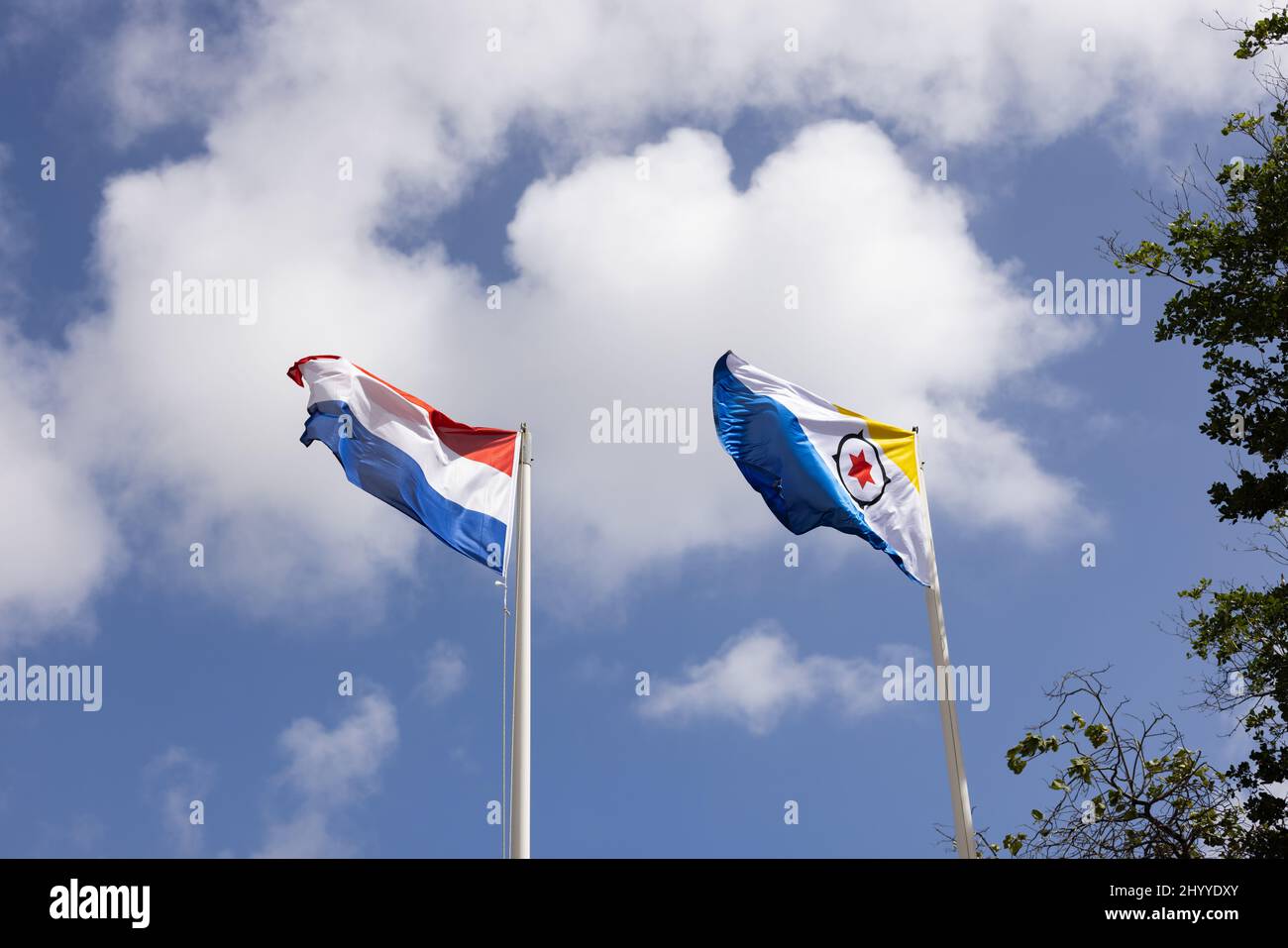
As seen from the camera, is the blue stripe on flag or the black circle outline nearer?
the blue stripe on flag

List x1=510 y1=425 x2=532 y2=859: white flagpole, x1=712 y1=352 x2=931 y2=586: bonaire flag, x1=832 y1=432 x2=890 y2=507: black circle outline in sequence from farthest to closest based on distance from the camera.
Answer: x1=832 y1=432 x2=890 y2=507: black circle outline
x1=712 y1=352 x2=931 y2=586: bonaire flag
x1=510 y1=425 x2=532 y2=859: white flagpole

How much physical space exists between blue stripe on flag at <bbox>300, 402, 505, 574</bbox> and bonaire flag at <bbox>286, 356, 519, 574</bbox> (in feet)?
0.03

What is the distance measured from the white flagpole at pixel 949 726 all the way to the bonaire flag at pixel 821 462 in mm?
303

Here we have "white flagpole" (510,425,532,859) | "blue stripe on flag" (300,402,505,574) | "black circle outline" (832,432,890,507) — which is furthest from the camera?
"black circle outline" (832,432,890,507)

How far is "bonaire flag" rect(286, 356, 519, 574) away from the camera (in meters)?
13.0

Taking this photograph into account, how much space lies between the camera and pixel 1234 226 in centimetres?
1728

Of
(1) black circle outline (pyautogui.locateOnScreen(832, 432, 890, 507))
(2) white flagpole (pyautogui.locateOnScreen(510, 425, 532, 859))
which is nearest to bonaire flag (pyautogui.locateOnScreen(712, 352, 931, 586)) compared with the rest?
(1) black circle outline (pyautogui.locateOnScreen(832, 432, 890, 507))

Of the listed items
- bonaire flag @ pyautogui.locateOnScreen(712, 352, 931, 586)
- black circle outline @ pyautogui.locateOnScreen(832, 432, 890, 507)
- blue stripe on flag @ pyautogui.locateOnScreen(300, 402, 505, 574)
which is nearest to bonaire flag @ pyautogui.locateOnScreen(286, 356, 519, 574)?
blue stripe on flag @ pyautogui.locateOnScreen(300, 402, 505, 574)

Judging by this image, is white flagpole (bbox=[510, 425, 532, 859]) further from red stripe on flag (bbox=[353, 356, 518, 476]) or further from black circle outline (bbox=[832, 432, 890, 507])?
black circle outline (bbox=[832, 432, 890, 507])

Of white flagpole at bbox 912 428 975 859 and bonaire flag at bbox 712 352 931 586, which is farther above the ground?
bonaire flag at bbox 712 352 931 586

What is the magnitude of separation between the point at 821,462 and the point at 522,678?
420cm

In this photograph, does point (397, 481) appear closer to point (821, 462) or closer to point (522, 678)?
point (522, 678)
